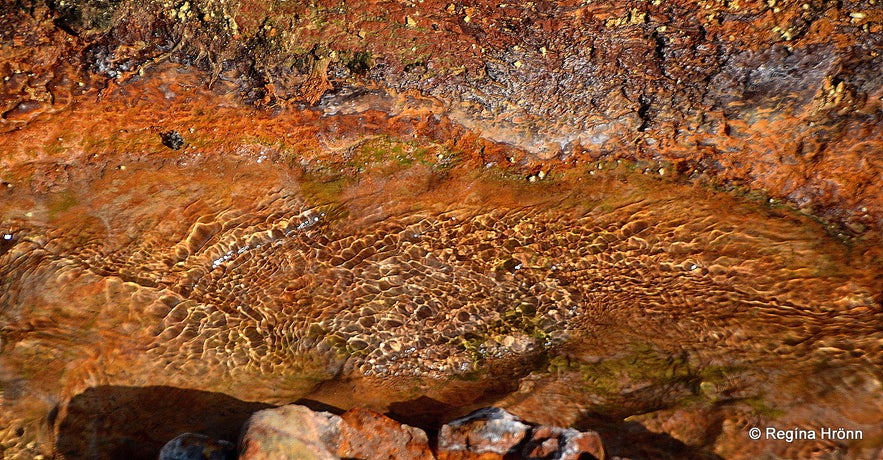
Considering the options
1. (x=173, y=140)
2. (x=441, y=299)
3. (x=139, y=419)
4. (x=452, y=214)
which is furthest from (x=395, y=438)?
(x=173, y=140)

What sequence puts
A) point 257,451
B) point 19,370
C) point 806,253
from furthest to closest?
point 806,253, point 19,370, point 257,451

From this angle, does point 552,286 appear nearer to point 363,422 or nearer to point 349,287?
point 349,287

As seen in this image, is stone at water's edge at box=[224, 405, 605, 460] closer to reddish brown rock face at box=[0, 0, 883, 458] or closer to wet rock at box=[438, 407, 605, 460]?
wet rock at box=[438, 407, 605, 460]

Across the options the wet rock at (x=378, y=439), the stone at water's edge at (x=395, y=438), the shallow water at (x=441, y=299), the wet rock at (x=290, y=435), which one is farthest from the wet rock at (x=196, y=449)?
the shallow water at (x=441, y=299)

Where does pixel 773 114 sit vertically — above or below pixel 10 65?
below

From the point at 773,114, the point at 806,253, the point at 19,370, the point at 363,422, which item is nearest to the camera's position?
the point at 363,422

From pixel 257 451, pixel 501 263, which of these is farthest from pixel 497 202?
pixel 257 451

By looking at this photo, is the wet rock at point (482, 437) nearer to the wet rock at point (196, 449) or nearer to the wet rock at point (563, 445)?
the wet rock at point (563, 445)
